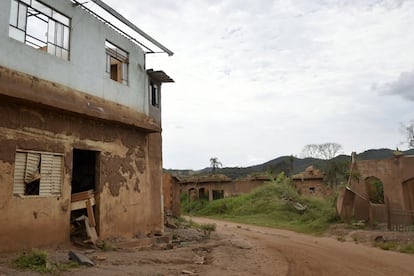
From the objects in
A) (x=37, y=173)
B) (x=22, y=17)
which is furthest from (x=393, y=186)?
(x=22, y=17)

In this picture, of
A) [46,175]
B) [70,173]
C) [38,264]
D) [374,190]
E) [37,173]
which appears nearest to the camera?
[38,264]

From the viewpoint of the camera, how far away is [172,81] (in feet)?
56.1

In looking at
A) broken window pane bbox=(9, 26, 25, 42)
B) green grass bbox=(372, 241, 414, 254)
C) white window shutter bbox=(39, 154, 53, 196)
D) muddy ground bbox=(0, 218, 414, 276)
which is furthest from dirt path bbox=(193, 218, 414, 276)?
broken window pane bbox=(9, 26, 25, 42)

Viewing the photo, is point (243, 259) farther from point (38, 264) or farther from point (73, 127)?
point (73, 127)

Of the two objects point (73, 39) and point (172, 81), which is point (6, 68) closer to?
point (73, 39)

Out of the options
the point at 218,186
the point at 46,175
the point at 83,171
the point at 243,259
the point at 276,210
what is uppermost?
the point at 218,186

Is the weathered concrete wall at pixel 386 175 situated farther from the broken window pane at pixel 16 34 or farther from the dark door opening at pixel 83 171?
the broken window pane at pixel 16 34

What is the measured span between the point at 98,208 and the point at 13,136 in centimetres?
364

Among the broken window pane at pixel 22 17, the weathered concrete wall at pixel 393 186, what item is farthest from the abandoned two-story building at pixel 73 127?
the weathered concrete wall at pixel 393 186

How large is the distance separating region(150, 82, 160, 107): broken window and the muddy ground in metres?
5.54

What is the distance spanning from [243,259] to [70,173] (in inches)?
224

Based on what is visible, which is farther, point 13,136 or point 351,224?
point 351,224

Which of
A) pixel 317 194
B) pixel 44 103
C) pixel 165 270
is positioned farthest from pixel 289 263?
pixel 317 194

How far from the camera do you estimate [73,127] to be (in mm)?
11758
